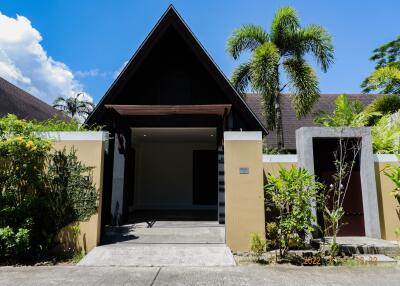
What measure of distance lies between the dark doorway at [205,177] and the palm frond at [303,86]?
4.63m

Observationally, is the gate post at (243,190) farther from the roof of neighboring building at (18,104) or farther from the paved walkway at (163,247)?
the roof of neighboring building at (18,104)

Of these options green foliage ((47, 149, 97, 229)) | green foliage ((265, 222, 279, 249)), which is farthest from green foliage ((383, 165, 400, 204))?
green foliage ((47, 149, 97, 229))

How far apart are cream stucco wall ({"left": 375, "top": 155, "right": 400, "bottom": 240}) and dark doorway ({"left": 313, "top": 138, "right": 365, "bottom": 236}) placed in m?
0.56

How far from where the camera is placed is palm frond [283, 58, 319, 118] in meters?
12.2

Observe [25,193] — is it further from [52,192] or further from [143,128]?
[143,128]

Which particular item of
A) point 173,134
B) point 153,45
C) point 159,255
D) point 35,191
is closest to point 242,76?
point 173,134

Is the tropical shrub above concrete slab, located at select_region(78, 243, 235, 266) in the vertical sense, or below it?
above

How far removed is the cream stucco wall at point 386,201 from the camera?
8.56 m

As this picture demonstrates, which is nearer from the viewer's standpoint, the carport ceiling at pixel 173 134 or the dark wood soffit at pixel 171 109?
the dark wood soffit at pixel 171 109

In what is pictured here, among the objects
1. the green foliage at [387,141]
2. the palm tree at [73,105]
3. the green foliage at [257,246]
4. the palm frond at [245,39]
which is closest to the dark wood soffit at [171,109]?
the green foliage at [257,246]

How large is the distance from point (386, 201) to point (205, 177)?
778 cm

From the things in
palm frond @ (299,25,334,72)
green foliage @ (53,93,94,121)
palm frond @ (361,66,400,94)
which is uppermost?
green foliage @ (53,93,94,121)

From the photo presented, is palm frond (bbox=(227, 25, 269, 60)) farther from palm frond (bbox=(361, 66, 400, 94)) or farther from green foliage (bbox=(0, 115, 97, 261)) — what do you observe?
green foliage (bbox=(0, 115, 97, 261))

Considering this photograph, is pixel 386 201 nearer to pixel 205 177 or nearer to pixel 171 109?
pixel 171 109
